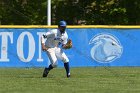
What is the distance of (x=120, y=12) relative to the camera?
1270 inches

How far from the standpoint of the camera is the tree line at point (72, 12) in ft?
106

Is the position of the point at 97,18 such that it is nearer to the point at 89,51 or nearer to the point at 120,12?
the point at 120,12

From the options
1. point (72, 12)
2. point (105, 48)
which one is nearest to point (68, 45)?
point (105, 48)

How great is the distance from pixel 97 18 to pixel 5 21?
567cm

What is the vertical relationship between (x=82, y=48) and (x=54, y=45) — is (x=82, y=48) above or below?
below

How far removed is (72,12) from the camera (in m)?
34.0

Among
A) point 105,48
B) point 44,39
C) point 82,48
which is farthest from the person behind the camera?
point 105,48

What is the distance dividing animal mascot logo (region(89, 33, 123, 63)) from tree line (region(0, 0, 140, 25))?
34.0 ft

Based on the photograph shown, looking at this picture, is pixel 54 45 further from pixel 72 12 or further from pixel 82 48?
pixel 72 12

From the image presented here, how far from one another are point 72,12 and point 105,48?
40.7 feet

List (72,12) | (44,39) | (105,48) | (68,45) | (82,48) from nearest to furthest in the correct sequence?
(44,39) < (68,45) < (82,48) < (105,48) < (72,12)

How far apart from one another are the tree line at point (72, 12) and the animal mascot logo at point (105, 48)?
10.4 meters

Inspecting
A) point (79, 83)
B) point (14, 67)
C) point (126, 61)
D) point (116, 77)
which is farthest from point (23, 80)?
point (126, 61)

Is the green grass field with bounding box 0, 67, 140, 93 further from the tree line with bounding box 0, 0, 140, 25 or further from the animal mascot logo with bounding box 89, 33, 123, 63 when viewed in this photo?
the tree line with bounding box 0, 0, 140, 25
